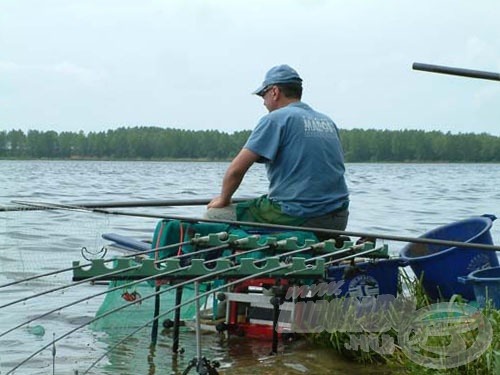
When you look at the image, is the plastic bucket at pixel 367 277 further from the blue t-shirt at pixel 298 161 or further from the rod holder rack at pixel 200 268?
the blue t-shirt at pixel 298 161

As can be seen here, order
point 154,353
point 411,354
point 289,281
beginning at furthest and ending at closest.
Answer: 1. point 154,353
2. point 289,281
3. point 411,354

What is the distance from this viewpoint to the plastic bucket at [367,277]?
6.64m

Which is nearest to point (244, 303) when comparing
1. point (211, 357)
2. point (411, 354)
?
point (211, 357)

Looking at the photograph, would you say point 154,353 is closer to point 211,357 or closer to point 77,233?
point 211,357

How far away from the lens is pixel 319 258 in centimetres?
580

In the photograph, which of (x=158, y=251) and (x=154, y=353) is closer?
(x=158, y=251)

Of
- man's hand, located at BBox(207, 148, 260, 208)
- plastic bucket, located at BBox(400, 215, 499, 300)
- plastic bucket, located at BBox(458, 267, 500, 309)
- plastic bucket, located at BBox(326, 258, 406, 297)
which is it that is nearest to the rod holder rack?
plastic bucket, located at BBox(326, 258, 406, 297)

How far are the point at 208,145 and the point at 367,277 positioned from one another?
37.5 m

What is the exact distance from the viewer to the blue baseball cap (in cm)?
733

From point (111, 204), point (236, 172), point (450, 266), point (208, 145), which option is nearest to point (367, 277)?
point (450, 266)

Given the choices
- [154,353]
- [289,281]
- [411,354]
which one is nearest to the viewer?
[411,354]

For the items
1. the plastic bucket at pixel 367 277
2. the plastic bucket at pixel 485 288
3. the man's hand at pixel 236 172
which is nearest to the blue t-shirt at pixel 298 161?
the man's hand at pixel 236 172

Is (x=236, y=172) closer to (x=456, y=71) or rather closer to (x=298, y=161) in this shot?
(x=298, y=161)

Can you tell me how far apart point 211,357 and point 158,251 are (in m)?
0.84
